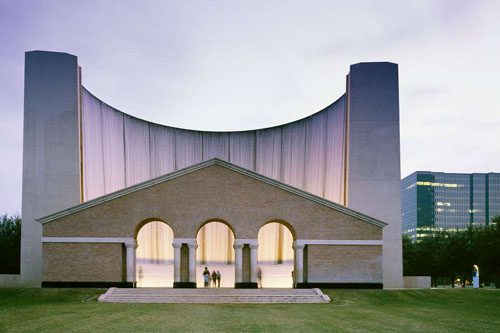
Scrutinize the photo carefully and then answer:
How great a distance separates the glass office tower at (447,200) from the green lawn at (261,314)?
144197mm

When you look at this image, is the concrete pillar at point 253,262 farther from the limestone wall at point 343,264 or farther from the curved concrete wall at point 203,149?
the curved concrete wall at point 203,149

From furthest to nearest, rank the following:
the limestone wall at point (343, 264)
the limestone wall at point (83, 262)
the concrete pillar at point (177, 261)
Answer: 1. the limestone wall at point (343, 264)
2. the concrete pillar at point (177, 261)
3. the limestone wall at point (83, 262)

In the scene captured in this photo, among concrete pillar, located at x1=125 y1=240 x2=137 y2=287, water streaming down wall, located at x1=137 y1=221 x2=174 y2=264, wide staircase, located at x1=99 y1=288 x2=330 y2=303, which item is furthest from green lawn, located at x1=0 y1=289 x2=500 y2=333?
water streaming down wall, located at x1=137 y1=221 x2=174 y2=264

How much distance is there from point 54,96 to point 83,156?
15.0 feet

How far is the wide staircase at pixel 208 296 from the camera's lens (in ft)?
96.9

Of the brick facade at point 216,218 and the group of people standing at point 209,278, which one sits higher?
the brick facade at point 216,218

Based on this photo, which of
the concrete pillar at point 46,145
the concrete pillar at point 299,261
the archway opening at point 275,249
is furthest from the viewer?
the archway opening at point 275,249

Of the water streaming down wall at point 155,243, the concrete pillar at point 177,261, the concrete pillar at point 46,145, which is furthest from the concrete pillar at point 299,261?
the concrete pillar at point 46,145

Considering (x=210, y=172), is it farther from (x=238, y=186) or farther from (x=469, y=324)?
(x=469, y=324)

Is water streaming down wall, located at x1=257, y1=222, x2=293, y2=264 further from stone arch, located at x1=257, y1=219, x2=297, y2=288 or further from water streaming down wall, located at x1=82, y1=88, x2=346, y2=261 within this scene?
water streaming down wall, located at x1=82, y1=88, x2=346, y2=261

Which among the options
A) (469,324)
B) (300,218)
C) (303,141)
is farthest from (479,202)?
(469,324)

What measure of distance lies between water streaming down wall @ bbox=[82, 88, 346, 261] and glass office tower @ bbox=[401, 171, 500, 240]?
437 ft

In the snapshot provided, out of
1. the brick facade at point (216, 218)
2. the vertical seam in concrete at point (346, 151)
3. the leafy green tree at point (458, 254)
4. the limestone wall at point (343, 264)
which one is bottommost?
the leafy green tree at point (458, 254)

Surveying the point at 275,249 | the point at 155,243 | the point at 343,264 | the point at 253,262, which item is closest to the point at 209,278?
the point at 253,262
